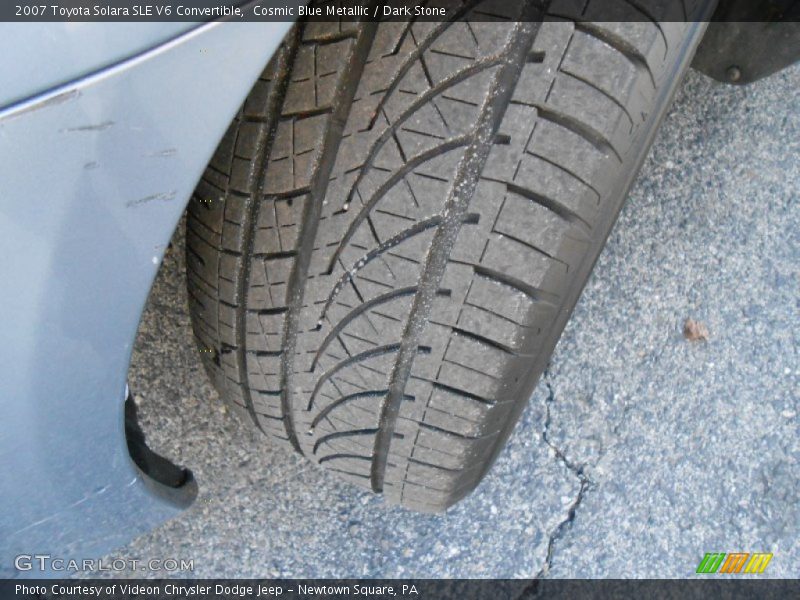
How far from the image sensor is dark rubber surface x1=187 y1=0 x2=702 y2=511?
34.7 inches

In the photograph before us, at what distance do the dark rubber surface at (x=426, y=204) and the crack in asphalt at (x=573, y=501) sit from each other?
1.58 feet

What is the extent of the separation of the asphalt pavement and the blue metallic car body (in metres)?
0.60

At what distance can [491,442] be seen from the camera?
3.86ft

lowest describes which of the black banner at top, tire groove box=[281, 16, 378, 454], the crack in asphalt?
the crack in asphalt

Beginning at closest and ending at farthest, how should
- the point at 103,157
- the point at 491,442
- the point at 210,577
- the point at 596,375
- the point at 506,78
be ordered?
the point at 103,157 < the point at 506,78 < the point at 491,442 < the point at 210,577 < the point at 596,375

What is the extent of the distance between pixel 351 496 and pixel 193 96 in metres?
1.02

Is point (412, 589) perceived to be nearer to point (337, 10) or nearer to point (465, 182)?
point (465, 182)

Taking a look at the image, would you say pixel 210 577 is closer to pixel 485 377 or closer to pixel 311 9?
pixel 485 377

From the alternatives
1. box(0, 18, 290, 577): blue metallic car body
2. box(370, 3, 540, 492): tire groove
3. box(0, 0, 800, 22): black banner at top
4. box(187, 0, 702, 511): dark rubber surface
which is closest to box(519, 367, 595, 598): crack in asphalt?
box(187, 0, 702, 511): dark rubber surface

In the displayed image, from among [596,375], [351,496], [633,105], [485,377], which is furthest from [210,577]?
[633,105]

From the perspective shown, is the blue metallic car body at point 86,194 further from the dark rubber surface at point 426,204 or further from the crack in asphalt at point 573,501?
the crack in asphalt at point 573,501

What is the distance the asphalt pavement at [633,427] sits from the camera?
1.51 meters

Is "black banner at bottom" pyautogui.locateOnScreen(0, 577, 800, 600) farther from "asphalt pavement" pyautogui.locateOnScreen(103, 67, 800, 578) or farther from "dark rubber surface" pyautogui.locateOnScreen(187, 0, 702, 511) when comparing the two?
"dark rubber surface" pyautogui.locateOnScreen(187, 0, 702, 511)

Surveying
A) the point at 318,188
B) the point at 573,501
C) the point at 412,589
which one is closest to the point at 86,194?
the point at 318,188
